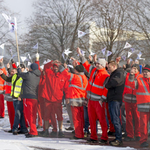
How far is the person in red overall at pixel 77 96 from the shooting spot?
727 centimetres

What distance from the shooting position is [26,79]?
25.0 feet

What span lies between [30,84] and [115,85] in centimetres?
250

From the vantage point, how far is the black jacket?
6.40m

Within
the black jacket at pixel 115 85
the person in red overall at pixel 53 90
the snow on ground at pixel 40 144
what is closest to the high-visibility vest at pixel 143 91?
the black jacket at pixel 115 85

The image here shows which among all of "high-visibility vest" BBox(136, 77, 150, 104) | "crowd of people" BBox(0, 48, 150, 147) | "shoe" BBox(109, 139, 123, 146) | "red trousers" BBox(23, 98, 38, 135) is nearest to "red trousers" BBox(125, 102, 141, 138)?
"crowd of people" BBox(0, 48, 150, 147)

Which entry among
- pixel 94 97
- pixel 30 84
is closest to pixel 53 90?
pixel 30 84

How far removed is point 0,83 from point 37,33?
15.4m

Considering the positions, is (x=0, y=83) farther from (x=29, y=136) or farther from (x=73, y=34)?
(x=73, y=34)

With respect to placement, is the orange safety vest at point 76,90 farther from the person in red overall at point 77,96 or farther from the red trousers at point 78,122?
the red trousers at point 78,122

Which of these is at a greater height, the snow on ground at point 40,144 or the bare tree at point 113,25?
the bare tree at point 113,25

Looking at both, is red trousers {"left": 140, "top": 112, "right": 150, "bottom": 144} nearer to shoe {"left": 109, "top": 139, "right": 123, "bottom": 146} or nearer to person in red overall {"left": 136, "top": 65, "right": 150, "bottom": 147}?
person in red overall {"left": 136, "top": 65, "right": 150, "bottom": 147}

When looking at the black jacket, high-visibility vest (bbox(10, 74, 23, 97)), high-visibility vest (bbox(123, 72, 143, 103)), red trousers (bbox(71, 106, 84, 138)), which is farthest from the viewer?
high-visibility vest (bbox(10, 74, 23, 97))

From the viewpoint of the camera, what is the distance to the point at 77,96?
7.37 metres

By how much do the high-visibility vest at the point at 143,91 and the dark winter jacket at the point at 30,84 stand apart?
9.33ft
